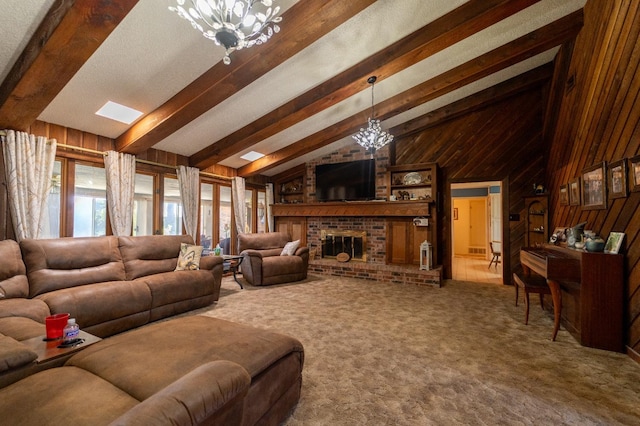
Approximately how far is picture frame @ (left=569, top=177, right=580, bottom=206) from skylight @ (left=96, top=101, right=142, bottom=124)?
5.79m

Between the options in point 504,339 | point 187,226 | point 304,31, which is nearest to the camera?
point 304,31

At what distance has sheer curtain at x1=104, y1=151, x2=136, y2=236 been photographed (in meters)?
4.00

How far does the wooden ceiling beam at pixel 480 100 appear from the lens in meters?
4.68

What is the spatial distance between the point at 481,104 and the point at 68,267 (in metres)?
6.83

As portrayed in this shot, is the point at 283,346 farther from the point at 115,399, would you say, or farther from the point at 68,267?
the point at 68,267

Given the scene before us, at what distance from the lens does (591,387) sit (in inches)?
76.4

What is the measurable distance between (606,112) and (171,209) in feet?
20.7

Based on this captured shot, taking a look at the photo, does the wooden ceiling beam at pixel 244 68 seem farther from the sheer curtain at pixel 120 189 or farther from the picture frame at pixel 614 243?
the picture frame at pixel 614 243

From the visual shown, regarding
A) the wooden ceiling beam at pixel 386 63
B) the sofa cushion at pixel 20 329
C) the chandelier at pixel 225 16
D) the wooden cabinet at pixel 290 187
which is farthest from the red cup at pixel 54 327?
the wooden cabinet at pixel 290 187

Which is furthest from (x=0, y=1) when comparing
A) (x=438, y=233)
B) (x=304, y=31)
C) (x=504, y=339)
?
(x=438, y=233)

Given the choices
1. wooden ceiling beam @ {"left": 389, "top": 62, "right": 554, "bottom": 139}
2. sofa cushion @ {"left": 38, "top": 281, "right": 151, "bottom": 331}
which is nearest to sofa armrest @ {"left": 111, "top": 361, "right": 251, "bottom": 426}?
sofa cushion @ {"left": 38, "top": 281, "right": 151, "bottom": 331}

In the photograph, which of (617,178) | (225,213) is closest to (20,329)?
(225,213)

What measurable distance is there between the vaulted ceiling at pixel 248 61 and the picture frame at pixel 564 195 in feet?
6.45

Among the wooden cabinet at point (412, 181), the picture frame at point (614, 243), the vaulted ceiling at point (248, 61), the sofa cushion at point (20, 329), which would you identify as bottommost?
the sofa cushion at point (20, 329)
